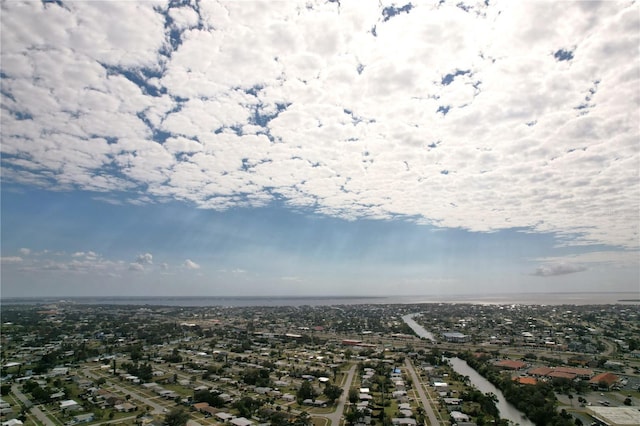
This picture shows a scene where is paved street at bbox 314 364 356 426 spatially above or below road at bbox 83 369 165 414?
above

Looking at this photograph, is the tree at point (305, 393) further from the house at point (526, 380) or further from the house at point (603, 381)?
the house at point (603, 381)

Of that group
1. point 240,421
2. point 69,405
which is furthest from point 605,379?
point 69,405

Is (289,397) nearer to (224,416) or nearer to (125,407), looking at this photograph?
(224,416)

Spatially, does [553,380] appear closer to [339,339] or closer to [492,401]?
[492,401]

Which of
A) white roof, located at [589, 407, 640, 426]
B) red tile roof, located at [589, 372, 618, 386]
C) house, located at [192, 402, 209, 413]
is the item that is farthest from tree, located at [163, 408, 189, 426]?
red tile roof, located at [589, 372, 618, 386]

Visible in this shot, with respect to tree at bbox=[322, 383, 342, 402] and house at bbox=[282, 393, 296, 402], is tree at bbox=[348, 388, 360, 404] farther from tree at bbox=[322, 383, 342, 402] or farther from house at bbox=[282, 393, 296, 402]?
house at bbox=[282, 393, 296, 402]

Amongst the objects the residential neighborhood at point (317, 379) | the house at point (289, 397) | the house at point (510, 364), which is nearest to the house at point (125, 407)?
the residential neighborhood at point (317, 379)
